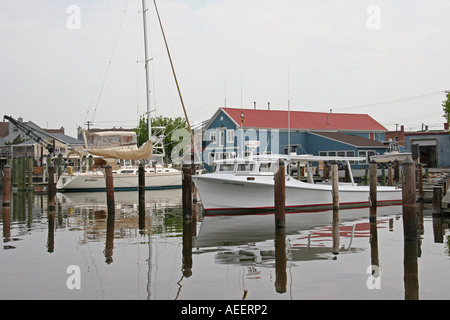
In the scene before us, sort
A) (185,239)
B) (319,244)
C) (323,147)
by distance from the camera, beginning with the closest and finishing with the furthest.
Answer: (319,244) < (185,239) < (323,147)

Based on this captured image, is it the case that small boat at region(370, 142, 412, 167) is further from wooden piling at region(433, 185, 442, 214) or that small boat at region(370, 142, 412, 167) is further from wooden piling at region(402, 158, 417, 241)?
wooden piling at region(402, 158, 417, 241)

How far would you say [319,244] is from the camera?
51.1 feet

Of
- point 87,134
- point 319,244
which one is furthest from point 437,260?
point 87,134

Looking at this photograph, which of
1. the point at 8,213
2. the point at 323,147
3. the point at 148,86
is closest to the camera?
the point at 8,213

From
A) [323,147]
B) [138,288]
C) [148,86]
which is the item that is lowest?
[138,288]

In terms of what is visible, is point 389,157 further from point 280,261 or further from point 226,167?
point 280,261

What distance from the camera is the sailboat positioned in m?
40.0

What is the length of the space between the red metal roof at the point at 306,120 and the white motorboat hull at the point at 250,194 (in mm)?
30962

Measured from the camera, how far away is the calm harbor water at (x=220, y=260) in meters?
10.4

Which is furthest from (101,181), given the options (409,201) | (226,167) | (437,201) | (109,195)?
(409,201)

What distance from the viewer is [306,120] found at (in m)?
59.9

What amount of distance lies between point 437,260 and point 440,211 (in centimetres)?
811

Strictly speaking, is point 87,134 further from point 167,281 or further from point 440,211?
point 167,281

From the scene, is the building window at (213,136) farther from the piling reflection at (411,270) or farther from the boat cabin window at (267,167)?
the piling reflection at (411,270)
